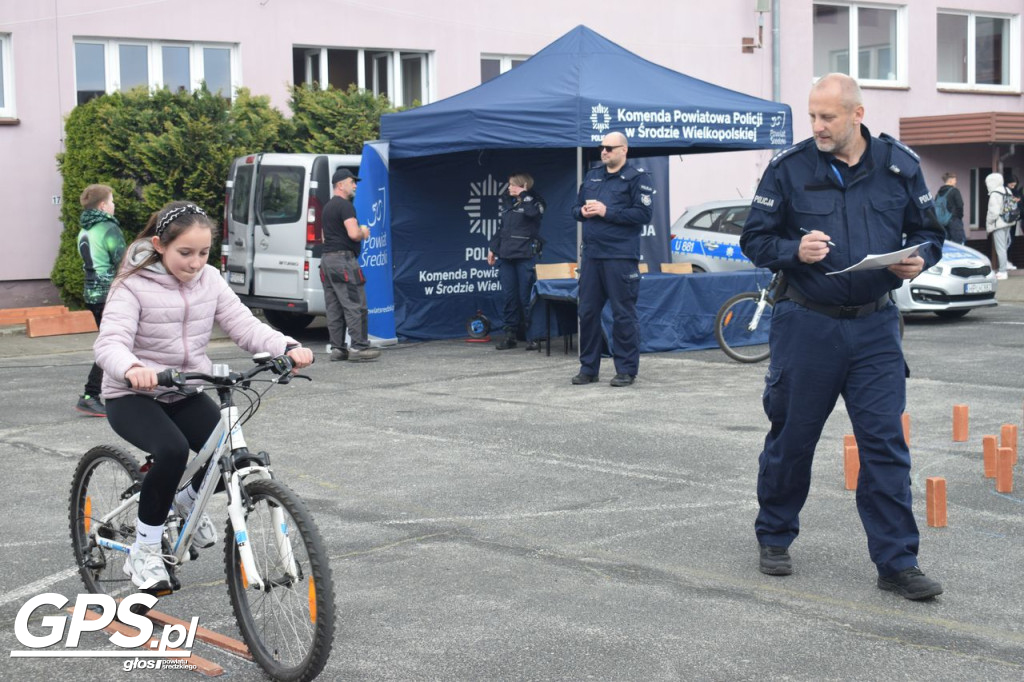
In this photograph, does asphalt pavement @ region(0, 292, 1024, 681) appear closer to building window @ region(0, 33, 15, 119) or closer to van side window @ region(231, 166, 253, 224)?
van side window @ region(231, 166, 253, 224)

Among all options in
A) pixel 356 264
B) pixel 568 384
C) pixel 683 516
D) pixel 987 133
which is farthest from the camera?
pixel 987 133

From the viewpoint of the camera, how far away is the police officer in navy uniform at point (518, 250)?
48.1 feet

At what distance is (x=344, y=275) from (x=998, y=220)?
15.2m

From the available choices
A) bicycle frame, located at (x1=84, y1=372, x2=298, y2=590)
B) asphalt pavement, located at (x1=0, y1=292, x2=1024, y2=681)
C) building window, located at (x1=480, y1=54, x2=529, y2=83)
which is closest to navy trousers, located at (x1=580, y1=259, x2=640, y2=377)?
asphalt pavement, located at (x1=0, y1=292, x2=1024, y2=681)

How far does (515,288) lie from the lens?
14977mm

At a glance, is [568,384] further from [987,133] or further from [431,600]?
[987,133]

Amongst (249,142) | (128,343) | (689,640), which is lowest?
(689,640)

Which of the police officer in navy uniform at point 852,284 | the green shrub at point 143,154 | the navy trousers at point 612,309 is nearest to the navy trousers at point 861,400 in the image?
the police officer in navy uniform at point 852,284

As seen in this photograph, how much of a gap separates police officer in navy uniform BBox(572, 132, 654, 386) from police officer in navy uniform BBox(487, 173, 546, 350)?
101 inches

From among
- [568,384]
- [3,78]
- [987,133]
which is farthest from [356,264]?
[987,133]

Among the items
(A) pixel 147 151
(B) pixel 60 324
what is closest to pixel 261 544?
(B) pixel 60 324

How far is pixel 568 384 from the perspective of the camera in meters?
12.0

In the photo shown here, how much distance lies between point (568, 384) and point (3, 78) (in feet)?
34.0

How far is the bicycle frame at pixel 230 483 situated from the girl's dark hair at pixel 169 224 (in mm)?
620
